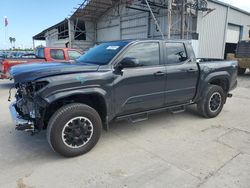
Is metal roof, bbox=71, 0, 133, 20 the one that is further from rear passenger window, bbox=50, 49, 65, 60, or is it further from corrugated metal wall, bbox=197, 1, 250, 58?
rear passenger window, bbox=50, 49, 65, 60

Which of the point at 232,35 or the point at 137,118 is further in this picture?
the point at 232,35

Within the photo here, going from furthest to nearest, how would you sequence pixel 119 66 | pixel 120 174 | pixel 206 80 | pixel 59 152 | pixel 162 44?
pixel 206 80 < pixel 162 44 < pixel 119 66 < pixel 59 152 < pixel 120 174

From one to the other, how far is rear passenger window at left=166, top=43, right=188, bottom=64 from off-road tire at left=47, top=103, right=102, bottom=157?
198 centimetres

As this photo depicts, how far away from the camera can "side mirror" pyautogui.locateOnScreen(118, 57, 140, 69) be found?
3740 mm

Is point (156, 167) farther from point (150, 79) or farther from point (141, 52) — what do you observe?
point (141, 52)

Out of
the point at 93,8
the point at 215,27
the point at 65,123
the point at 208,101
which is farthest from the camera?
the point at 93,8

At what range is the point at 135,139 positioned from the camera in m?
4.26

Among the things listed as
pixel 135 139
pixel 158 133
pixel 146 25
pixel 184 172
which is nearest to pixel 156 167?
pixel 184 172

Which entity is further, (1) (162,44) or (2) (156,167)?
(1) (162,44)

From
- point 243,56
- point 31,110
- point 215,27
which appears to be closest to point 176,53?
point 31,110

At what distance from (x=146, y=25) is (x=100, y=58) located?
592 inches

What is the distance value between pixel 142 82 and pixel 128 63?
526 millimetres

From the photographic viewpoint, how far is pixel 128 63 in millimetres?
3762

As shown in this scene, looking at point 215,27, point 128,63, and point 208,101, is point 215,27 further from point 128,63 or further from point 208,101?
point 128,63
